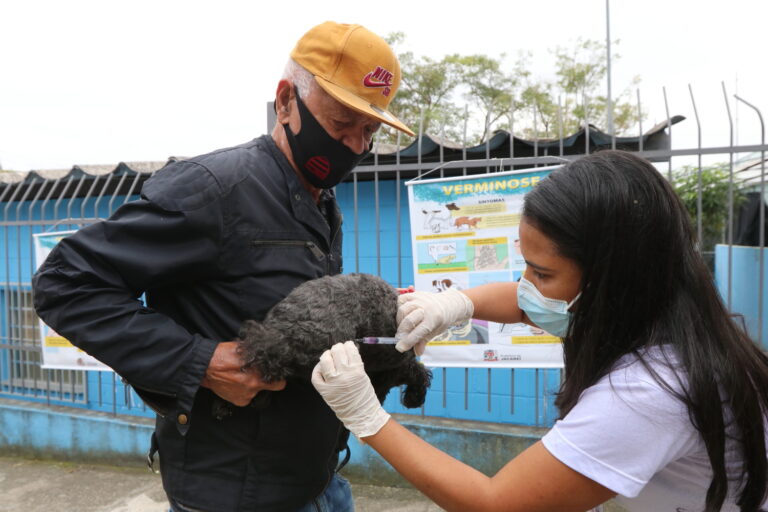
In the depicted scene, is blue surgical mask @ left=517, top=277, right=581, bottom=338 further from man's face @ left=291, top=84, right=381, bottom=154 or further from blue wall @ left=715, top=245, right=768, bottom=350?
blue wall @ left=715, top=245, right=768, bottom=350

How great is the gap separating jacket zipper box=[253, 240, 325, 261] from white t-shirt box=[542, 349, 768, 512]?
0.90 m

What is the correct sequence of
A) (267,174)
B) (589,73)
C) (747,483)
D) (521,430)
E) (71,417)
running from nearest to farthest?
1. (747,483)
2. (267,174)
3. (521,430)
4. (71,417)
5. (589,73)

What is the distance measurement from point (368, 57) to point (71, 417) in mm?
4927

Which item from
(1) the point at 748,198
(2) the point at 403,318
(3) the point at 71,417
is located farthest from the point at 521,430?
(1) the point at 748,198

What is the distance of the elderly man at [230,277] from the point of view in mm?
1439

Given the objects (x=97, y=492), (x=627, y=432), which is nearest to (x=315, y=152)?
(x=627, y=432)

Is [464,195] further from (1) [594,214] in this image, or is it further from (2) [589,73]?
(2) [589,73]

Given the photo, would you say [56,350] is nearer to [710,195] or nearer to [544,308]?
[544,308]

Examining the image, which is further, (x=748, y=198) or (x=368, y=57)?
(x=748, y=198)

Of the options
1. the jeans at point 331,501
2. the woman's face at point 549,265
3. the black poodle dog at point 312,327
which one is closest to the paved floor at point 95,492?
the jeans at point 331,501

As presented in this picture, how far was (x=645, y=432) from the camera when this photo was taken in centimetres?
121

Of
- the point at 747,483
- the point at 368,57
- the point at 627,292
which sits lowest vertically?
the point at 747,483

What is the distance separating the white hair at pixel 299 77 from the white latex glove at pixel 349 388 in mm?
854

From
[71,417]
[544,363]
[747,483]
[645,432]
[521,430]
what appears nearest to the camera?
[645,432]
